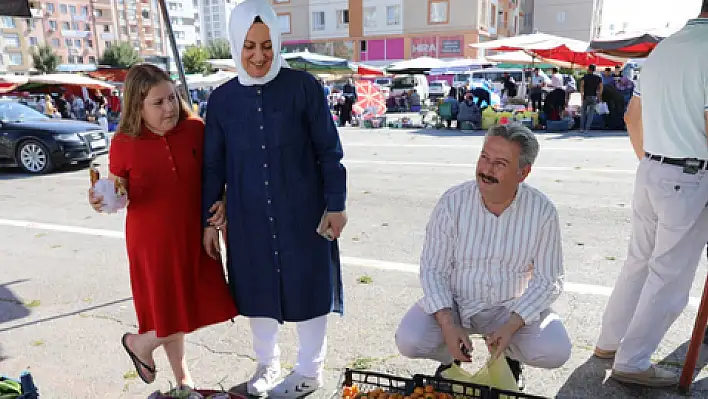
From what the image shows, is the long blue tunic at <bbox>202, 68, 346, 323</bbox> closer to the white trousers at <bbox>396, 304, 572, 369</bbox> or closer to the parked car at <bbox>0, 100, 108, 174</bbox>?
the white trousers at <bbox>396, 304, 572, 369</bbox>

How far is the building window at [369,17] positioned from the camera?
4419 cm

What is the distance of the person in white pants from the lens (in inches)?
92.2

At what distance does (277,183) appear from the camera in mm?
2338

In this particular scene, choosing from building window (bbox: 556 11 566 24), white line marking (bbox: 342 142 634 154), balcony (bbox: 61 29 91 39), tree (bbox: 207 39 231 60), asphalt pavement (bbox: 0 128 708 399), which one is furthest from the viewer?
balcony (bbox: 61 29 91 39)

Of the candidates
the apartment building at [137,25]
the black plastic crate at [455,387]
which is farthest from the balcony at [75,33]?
the black plastic crate at [455,387]

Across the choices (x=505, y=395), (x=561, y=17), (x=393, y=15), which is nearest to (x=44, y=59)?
(x=393, y=15)

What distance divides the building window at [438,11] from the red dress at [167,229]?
43.4 meters

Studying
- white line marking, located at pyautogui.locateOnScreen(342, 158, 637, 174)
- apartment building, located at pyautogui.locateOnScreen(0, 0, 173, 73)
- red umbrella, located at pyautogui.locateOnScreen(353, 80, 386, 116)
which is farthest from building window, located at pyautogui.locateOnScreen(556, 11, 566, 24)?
white line marking, located at pyautogui.locateOnScreen(342, 158, 637, 174)

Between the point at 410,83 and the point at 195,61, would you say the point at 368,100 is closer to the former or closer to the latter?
the point at 410,83

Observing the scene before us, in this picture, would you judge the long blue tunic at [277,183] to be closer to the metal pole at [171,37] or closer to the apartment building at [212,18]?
the metal pole at [171,37]

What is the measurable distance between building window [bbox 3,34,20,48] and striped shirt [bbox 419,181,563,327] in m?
81.1

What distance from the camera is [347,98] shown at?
17969mm

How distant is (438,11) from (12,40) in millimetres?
57457

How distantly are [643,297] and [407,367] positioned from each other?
1.27m
